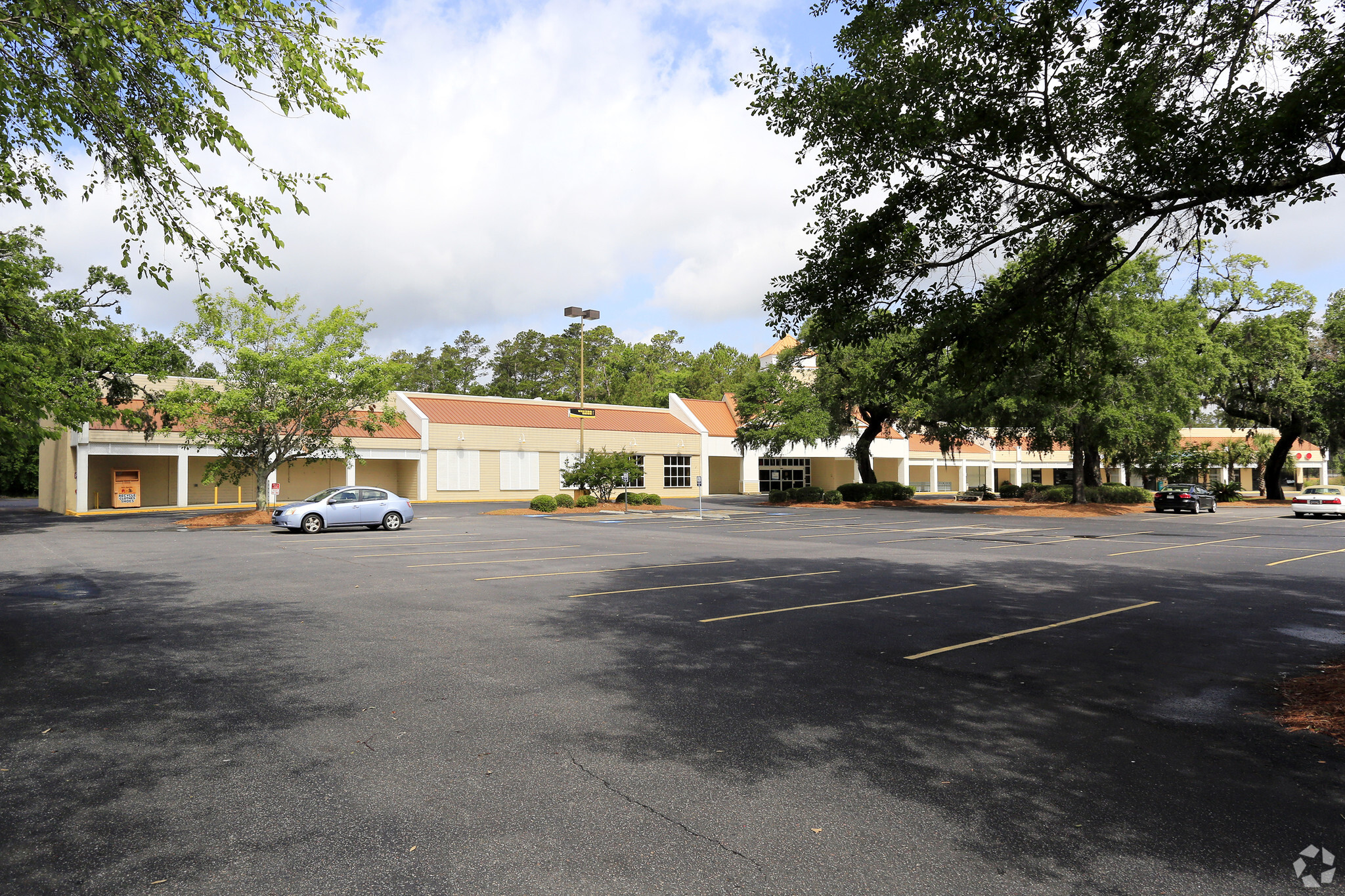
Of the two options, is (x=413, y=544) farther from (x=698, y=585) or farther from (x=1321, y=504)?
(x=1321, y=504)

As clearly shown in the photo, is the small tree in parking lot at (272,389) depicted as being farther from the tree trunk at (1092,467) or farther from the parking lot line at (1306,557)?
the tree trunk at (1092,467)

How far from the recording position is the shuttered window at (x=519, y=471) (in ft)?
151

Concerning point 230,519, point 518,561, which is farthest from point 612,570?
point 230,519

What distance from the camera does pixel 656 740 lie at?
5.39m

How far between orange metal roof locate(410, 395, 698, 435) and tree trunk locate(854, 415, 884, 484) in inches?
472

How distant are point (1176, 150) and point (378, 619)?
9.93 meters

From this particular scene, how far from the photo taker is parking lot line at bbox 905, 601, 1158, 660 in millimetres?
8117

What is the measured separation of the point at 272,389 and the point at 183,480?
13.4 meters

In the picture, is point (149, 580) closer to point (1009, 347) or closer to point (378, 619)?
point (378, 619)

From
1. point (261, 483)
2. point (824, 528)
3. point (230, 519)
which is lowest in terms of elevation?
point (824, 528)

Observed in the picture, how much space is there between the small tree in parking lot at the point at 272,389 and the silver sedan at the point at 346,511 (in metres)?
4.20

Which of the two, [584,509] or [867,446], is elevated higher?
[867,446]

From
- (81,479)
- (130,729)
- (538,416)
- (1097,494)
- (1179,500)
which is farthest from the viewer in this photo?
(538,416)

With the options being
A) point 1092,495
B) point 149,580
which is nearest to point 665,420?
point 1092,495
